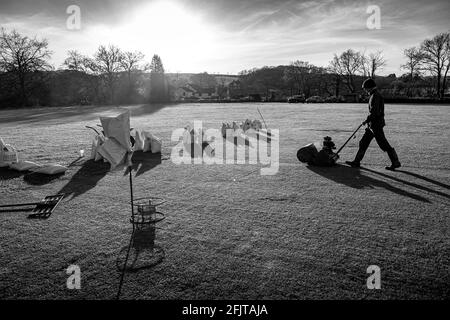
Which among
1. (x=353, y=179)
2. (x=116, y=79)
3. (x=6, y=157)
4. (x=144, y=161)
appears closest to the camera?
(x=353, y=179)

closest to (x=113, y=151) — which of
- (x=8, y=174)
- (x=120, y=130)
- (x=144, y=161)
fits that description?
(x=120, y=130)

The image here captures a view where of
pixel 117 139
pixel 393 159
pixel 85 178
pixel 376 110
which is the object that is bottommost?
pixel 85 178

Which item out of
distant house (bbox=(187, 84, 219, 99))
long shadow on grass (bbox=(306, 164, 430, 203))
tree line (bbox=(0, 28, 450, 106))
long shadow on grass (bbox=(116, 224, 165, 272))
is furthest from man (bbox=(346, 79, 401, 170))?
distant house (bbox=(187, 84, 219, 99))

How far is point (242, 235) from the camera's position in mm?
4711

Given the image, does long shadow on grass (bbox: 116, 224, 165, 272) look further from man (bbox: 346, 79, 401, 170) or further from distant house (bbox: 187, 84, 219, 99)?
distant house (bbox: 187, 84, 219, 99)

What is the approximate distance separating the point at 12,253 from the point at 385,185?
23.7 ft

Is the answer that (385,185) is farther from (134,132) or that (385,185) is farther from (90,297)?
(134,132)

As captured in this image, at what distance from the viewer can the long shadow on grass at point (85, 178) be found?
718 cm

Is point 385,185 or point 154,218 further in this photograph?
point 385,185

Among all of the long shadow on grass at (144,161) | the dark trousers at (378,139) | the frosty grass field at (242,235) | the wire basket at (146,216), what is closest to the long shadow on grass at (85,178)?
the frosty grass field at (242,235)

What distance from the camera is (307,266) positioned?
12.5ft

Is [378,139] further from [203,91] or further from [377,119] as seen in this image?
[203,91]

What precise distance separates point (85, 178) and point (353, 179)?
692cm

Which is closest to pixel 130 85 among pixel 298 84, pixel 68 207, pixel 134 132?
pixel 298 84
